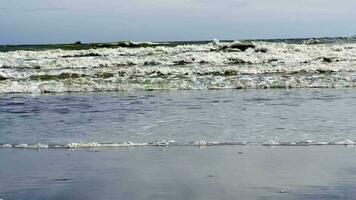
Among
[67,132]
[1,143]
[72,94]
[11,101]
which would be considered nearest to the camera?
[1,143]

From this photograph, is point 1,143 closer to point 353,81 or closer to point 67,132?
point 67,132

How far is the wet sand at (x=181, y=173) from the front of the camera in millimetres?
5648

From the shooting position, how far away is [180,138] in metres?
8.59

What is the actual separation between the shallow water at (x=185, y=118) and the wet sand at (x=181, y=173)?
707 mm

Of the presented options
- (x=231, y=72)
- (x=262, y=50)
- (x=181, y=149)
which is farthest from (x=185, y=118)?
(x=262, y=50)

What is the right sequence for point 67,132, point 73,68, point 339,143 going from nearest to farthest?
point 339,143
point 67,132
point 73,68

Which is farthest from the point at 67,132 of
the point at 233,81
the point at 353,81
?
the point at 353,81

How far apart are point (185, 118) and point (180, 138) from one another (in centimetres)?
188

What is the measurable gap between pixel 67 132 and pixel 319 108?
16.0ft

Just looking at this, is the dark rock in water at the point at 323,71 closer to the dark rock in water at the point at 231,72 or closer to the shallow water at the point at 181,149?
the dark rock in water at the point at 231,72

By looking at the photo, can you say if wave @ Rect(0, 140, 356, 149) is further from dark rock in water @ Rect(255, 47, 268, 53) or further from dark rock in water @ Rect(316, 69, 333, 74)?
dark rock in water @ Rect(255, 47, 268, 53)

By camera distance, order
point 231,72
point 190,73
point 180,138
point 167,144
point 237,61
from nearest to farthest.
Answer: point 167,144 → point 180,138 → point 231,72 → point 190,73 → point 237,61

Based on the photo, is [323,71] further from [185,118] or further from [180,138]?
[180,138]

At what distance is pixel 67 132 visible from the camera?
944 cm
